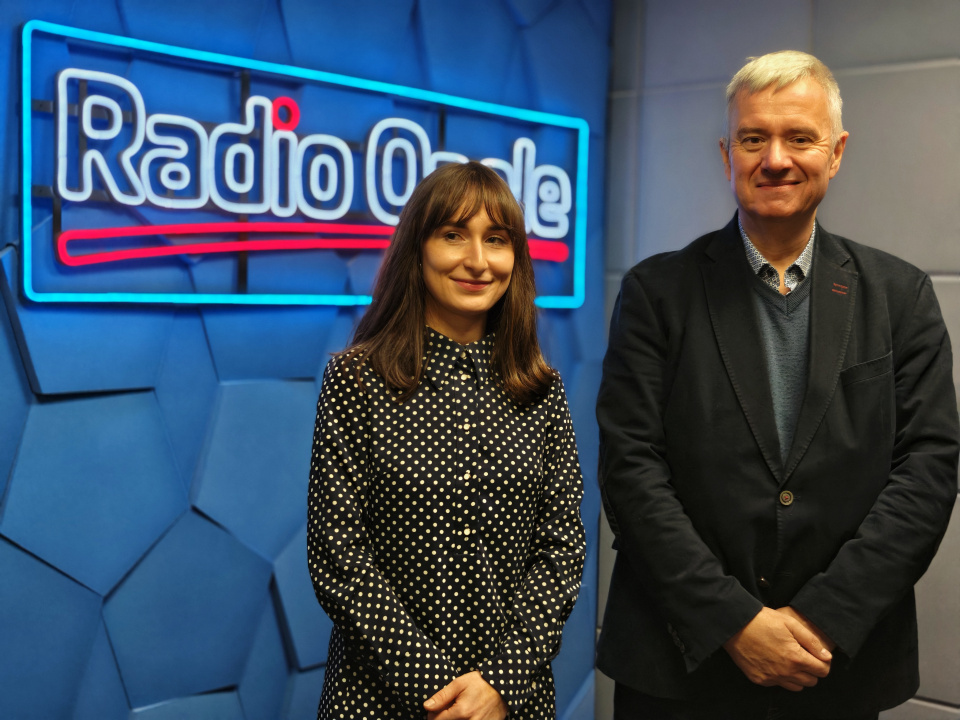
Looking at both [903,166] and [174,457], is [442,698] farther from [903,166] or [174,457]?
[903,166]

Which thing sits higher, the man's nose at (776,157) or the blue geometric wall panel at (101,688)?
the man's nose at (776,157)

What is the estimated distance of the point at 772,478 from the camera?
5.73 feet

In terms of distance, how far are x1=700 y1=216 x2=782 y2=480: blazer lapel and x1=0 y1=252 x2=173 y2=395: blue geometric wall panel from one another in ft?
4.76

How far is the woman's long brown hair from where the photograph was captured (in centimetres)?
166

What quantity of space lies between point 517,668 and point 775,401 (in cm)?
70

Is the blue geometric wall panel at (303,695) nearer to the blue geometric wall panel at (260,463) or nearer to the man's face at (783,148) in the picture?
the blue geometric wall panel at (260,463)

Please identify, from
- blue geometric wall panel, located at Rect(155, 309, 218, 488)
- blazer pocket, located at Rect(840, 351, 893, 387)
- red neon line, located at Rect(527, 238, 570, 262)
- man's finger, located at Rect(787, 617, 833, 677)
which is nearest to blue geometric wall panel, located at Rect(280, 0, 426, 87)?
red neon line, located at Rect(527, 238, 570, 262)

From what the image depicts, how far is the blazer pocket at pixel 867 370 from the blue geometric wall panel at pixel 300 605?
1663mm

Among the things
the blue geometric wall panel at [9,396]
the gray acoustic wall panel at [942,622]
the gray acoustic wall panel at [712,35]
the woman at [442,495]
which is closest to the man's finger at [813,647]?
the woman at [442,495]

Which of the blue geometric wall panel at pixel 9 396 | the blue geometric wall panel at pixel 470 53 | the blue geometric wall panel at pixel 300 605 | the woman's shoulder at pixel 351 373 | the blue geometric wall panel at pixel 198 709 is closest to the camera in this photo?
the woman's shoulder at pixel 351 373

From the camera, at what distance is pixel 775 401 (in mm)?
1793

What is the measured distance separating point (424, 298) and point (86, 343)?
109 centimetres

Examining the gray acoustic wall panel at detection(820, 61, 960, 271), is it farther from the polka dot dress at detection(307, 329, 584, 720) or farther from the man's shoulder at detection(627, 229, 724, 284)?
the polka dot dress at detection(307, 329, 584, 720)

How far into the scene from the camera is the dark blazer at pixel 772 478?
171 cm
